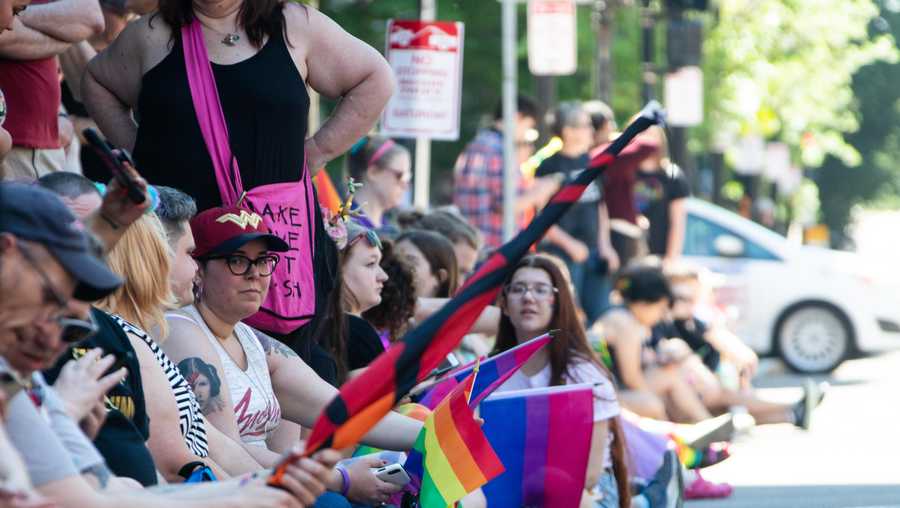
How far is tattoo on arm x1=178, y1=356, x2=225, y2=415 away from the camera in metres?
4.91

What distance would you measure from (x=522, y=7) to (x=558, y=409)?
1825 cm

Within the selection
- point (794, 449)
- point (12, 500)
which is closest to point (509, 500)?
point (12, 500)

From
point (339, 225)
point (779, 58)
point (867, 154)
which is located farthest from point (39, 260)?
point (867, 154)

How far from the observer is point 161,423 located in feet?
14.5

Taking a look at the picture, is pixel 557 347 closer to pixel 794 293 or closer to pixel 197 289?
pixel 197 289

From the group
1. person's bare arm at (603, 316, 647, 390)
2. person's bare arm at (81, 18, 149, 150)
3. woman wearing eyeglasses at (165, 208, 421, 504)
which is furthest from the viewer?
person's bare arm at (603, 316, 647, 390)

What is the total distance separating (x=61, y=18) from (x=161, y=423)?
2408 millimetres

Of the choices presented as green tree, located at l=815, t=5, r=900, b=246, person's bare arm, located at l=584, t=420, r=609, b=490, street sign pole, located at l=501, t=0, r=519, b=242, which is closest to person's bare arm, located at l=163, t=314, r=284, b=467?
person's bare arm, located at l=584, t=420, r=609, b=490

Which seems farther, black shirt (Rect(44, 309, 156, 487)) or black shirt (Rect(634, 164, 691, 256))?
black shirt (Rect(634, 164, 691, 256))

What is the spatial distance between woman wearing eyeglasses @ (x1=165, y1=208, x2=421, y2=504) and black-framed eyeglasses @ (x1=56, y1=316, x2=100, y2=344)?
1577mm

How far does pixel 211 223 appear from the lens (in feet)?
16.9

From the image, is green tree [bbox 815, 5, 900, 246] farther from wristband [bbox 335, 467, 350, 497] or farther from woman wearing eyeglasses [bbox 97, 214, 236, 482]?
woman wearing eyeglasses [bbox 97, 214, 236, 482]

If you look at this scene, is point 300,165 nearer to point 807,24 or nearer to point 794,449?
point 794,449

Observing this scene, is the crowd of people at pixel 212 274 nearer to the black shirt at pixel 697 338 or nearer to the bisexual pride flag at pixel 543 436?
the bisexual pride flag at pixel 543 436
